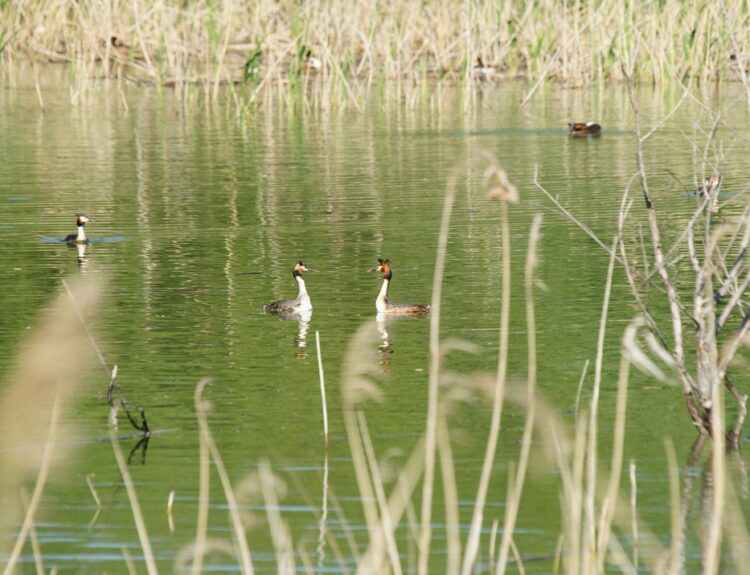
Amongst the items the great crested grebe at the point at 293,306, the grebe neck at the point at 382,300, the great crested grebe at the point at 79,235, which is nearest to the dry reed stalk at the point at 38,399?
the great crested grebe at the point at 293,306

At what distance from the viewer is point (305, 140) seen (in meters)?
22.5

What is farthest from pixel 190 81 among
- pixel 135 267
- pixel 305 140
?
pixel 135 267

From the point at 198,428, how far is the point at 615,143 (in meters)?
14.8

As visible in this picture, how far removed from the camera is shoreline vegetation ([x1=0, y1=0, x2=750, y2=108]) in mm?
24703

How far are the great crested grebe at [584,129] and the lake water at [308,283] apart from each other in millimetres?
175

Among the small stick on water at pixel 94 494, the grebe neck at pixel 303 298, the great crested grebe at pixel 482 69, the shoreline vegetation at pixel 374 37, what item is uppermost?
the shoreline vegetation at pixel 374 37

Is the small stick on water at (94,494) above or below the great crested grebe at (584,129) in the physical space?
below

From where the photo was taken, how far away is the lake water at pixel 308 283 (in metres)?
6.73

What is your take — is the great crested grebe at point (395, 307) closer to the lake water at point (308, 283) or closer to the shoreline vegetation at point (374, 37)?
the lake water at point (308, 283)

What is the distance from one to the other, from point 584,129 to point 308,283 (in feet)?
34.1

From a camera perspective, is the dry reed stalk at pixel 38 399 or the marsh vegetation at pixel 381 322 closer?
the dry reed stalk at pixel 38 399

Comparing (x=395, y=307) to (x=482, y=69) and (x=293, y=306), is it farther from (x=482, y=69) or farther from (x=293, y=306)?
(x=482, y=69)

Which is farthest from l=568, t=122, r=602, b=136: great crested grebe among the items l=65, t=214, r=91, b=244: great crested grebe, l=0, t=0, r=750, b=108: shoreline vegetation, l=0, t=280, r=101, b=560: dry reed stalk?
l=0, t=280, r=101, b=560: dry reed stalk

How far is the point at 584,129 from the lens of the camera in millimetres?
22062
